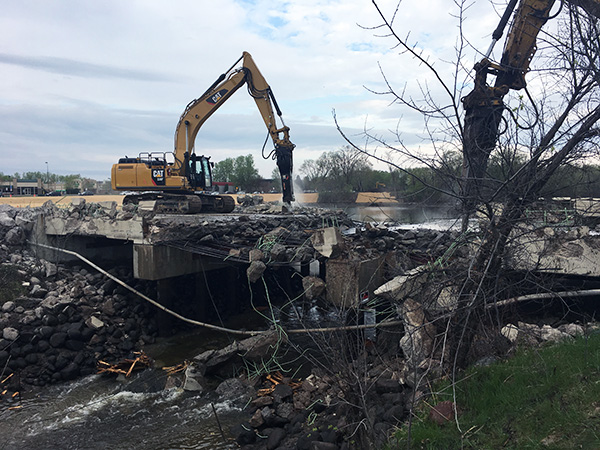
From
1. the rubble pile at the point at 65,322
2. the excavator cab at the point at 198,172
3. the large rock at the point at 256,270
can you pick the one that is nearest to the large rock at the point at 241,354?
the large rock at the point at 256,270

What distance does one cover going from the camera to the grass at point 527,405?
321cm

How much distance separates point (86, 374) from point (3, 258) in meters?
5.10

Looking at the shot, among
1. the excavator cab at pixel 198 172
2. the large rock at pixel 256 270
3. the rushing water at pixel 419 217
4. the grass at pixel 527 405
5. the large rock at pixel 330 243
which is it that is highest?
the excavator cab at pixel 198 172

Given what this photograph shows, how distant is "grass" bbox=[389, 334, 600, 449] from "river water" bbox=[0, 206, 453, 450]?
74.6 inches

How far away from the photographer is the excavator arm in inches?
593

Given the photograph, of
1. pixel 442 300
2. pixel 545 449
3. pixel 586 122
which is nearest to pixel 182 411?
pixel 442 300

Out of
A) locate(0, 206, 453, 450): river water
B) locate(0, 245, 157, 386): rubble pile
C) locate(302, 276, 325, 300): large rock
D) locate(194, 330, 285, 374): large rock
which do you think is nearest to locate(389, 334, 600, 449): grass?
locate(0, 206, 453, 450): river water

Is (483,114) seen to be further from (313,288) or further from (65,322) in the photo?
(65,322)

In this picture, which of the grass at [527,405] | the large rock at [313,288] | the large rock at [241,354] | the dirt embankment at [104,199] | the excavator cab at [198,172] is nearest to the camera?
the grass at [527,405]

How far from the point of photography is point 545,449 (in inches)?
121

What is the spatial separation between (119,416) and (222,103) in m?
11.2

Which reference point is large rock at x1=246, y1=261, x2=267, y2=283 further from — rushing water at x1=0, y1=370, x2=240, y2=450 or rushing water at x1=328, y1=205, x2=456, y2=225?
rushing water at x1=328, y1=205, x2=456, y2=225

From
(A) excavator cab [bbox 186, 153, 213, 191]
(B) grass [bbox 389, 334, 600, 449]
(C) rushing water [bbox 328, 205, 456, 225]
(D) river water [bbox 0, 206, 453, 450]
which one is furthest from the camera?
(A) excavator cab [bbox 186, 153, 213, 191]

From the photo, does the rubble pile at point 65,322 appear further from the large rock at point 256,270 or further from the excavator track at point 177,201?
the excavator track at point 177,201
